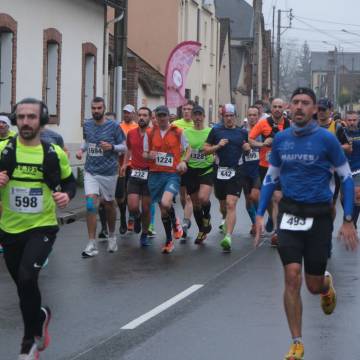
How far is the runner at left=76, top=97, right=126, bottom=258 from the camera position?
13281mm

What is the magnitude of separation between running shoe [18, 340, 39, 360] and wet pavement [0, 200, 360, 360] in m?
0.35

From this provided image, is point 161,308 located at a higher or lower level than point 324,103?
lower

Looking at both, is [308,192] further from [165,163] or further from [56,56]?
[56,56]

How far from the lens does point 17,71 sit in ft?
74.5

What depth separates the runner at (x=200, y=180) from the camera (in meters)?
14.8

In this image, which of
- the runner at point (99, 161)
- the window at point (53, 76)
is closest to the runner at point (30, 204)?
the runner at point (99, 161)

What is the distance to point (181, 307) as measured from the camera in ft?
32.1

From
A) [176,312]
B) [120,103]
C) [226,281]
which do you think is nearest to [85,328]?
[176,312]

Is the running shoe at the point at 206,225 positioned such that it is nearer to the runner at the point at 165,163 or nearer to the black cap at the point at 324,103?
the runner at the point at 165,163

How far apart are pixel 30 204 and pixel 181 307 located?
2744mm

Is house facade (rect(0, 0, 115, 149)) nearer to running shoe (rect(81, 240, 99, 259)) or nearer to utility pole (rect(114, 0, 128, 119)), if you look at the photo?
utility pole (rect(114, 0, 128, 119))

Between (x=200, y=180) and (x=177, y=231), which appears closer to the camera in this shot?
(x=177, y=231)

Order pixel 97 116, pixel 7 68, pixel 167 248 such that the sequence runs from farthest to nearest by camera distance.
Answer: pixel 7 68
pixel 167 248
pixel 97 116

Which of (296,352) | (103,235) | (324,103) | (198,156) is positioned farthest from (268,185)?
(103,235)
